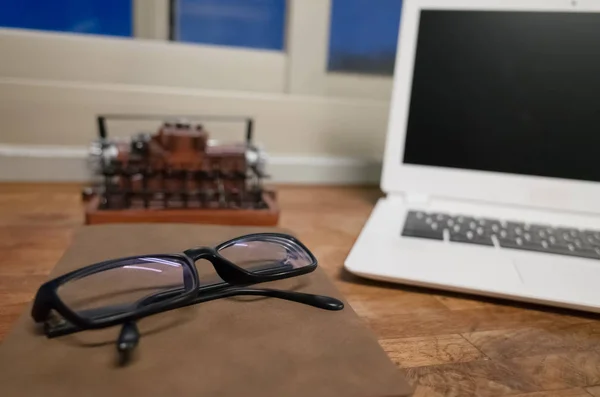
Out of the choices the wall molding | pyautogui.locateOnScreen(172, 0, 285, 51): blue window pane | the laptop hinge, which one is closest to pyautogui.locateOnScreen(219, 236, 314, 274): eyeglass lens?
the laptop hinge

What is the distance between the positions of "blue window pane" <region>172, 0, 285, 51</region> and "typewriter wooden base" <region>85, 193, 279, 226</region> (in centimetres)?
40

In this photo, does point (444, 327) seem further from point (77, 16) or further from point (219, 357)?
point (77, 16)

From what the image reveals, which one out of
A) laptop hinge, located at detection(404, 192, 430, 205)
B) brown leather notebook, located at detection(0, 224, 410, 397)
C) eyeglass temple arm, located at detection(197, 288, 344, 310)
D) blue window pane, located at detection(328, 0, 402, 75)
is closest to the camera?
brown leather notebook, located at detection(0, 224, 410, 397)

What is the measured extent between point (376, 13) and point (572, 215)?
54 cm

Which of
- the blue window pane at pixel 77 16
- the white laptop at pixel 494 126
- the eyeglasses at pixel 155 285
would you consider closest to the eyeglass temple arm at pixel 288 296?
the eyeglasses at pixel 155 285

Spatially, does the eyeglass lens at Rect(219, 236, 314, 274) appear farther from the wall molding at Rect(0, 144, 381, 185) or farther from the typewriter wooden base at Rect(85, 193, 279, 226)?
the wall molding at Rect(0, 144, 381, 185)

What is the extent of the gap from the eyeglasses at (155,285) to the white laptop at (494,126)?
15 centimetres

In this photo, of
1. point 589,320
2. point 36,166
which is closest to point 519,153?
point 589,320

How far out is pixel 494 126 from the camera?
66 centimetres

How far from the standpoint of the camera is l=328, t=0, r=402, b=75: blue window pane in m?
0.96

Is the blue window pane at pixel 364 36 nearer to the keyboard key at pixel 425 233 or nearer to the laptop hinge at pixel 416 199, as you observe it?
the laptop hinge at pixel 416 199

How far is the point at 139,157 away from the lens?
2.10ft

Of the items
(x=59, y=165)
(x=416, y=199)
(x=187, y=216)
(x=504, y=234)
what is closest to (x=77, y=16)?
(x=59, y=165)

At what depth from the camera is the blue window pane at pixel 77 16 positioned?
822mm
